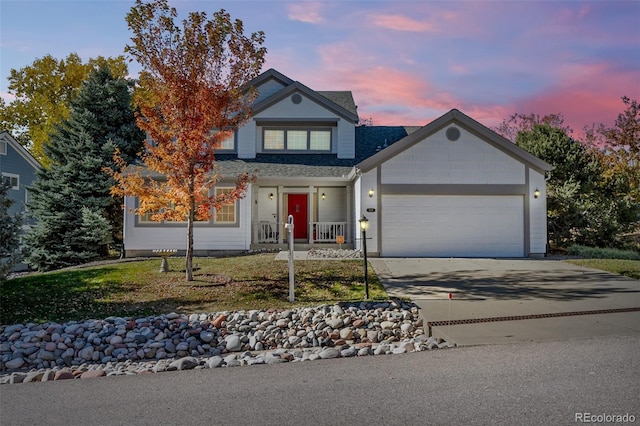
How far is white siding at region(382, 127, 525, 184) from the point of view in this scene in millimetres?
15547

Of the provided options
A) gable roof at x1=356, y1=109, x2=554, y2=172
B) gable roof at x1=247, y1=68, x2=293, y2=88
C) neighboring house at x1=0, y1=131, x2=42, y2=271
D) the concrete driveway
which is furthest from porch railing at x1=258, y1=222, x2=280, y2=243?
neighboring house at x1=0, y1=131, x2=42, y2=271

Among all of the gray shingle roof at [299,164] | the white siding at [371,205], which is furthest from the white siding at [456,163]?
the gray shingle roof at [299,164]

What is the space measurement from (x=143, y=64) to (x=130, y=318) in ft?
20.5

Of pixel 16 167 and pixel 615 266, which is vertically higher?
pixel 16 167

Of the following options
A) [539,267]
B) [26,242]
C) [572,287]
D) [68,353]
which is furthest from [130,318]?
[26,242]

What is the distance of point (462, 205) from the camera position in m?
15.6

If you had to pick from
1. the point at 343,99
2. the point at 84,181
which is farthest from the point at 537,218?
the point at 84,181

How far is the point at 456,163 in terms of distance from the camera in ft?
51.2

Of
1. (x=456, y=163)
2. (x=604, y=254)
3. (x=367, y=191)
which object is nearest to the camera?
(x=367, y=191)

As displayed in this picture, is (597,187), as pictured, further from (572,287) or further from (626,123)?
(572,287)

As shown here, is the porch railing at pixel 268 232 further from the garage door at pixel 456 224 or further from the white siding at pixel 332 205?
the garage door at pixel 456 224

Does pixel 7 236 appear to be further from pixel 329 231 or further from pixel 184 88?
pixel 329 231

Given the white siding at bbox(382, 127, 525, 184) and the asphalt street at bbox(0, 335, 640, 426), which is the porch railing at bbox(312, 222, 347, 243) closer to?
the white siding at bbox(382, 127, 525, 184)

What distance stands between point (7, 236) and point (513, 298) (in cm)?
1046
